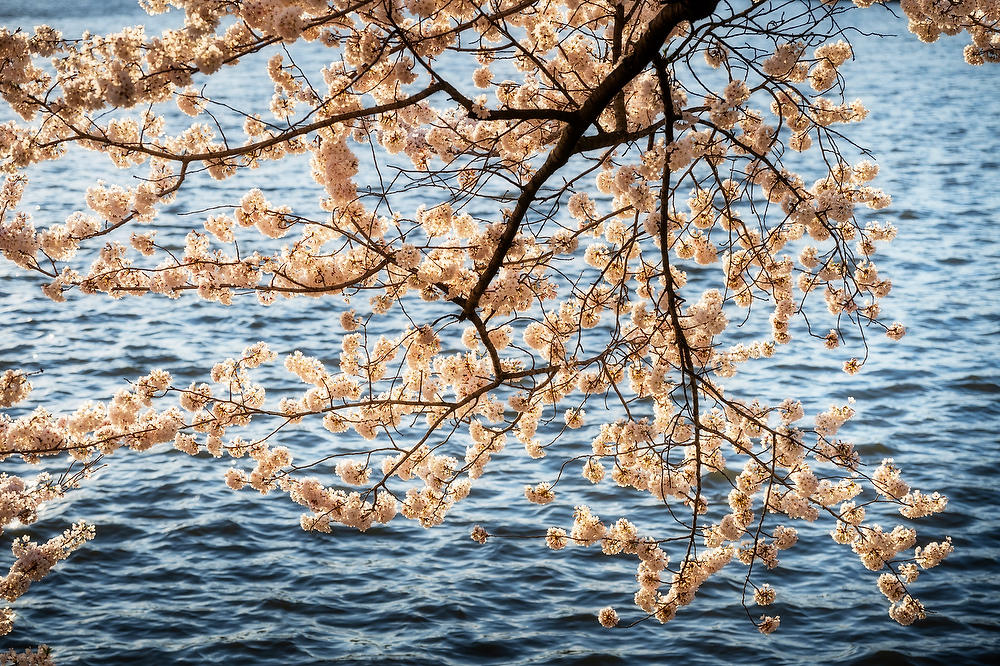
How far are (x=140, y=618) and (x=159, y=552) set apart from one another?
86cm

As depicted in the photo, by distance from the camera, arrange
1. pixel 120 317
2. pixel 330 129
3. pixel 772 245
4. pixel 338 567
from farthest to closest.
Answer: pixel 120 317, pixel 338 567, pixel 772 245, pixel 330 129

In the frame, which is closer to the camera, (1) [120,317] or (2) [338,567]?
(2) [338,567]

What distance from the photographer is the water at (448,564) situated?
6402mm

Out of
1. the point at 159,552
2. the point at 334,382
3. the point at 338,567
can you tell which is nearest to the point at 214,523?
the point at 159,552

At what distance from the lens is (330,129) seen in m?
4.52

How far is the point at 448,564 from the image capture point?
7.36 meters

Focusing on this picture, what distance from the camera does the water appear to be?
21.0 feet

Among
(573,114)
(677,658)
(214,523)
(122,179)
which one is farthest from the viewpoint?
(122,179)

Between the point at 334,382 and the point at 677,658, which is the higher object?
the point at 334,382

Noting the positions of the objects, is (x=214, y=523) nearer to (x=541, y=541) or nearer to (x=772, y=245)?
(x=541, y=541)

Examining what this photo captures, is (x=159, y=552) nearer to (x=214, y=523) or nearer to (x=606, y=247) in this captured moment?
(x=214, y=523)

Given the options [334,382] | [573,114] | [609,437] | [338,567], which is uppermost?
[573,114]

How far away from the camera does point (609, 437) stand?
5082 millimetres

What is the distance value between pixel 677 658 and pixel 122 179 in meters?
15.0
